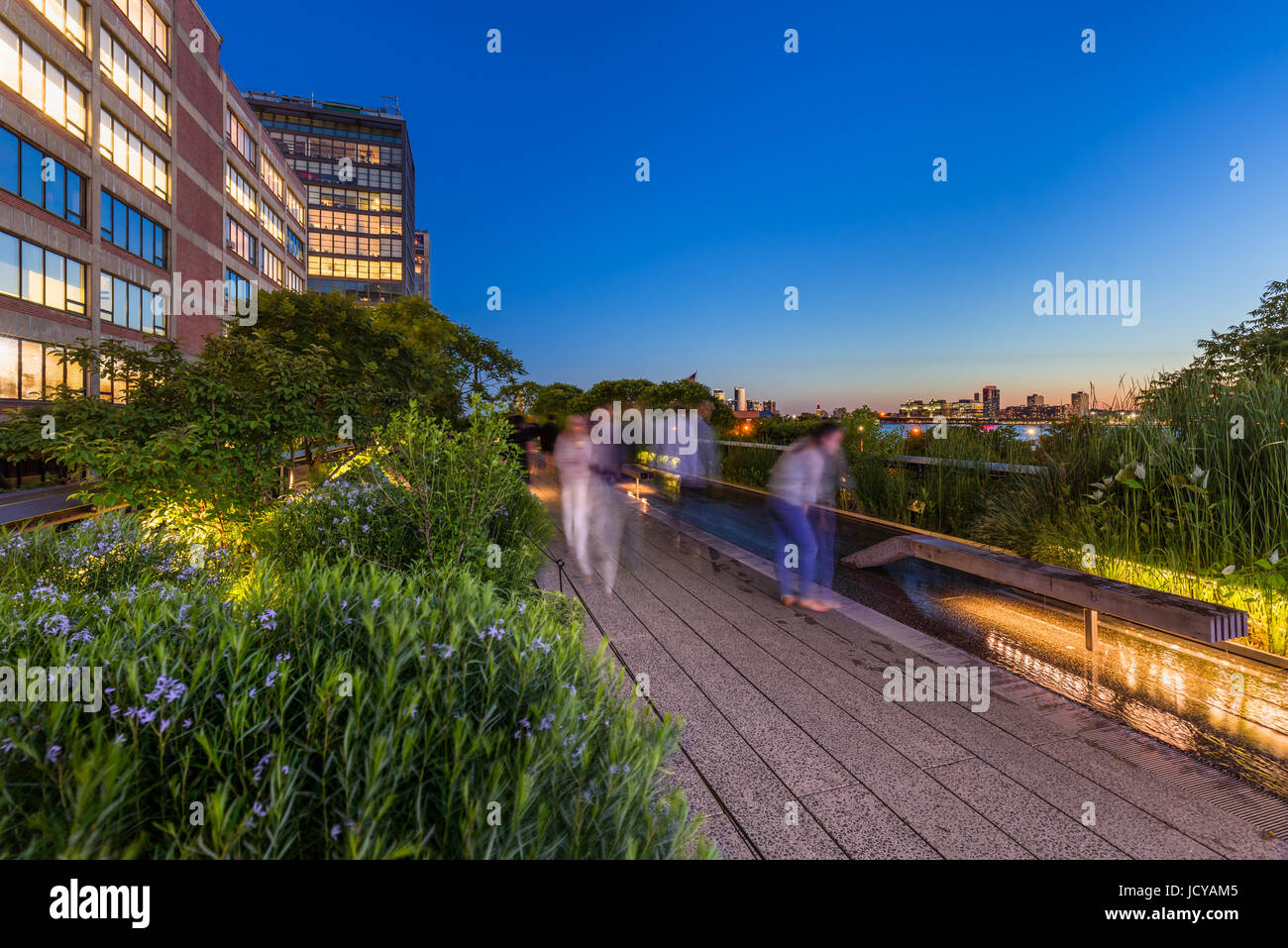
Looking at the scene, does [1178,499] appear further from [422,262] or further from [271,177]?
[422,262]

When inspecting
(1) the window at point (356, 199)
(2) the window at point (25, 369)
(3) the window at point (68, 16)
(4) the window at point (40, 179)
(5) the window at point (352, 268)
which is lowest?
(2) the window at point (25, 369)

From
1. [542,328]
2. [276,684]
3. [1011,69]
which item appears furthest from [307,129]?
[276,684]

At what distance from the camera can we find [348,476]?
5.96 metres

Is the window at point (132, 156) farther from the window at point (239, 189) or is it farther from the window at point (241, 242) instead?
A: the window at point (241, 242)

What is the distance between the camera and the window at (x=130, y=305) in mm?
23672

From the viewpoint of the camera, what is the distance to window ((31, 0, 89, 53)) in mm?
19953

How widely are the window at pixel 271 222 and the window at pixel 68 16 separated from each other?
19904mm

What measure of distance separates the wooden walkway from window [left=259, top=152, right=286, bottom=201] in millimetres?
52062

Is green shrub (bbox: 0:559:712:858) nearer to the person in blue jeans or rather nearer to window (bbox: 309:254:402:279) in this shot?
the person in blue jeans

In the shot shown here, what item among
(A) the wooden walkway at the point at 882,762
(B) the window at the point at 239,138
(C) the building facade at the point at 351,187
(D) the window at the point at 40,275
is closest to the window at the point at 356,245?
(C) the building facade at the point at 351,187

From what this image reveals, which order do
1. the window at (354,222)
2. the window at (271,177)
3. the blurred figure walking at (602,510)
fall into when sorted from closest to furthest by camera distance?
the blurred figure walking at (602,510)
the window at (271,177)
the window at (354,222)

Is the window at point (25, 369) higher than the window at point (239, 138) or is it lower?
lower

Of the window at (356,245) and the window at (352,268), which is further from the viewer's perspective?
the window at (352,268)

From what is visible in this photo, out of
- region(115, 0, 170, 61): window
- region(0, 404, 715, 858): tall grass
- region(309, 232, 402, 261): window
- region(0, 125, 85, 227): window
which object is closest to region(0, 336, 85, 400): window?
region(0, 125, 85, 227): window
